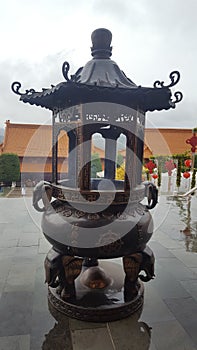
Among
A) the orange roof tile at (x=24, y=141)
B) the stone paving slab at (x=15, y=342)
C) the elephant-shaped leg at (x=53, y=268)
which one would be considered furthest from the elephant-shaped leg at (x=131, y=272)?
the orange roof tile at (x=24, y=141)

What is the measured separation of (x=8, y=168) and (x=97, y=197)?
58.0ft

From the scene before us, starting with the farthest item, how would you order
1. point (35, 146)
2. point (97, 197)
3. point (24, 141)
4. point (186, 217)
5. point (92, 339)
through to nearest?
point (24, 141)
point (35, 146)
point (186, 217)
point (97, 197)
point (92, 339)

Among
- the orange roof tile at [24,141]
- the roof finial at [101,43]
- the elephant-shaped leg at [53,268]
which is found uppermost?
the orange roof tile at [24,141]

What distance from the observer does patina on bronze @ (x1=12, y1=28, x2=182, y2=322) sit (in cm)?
220

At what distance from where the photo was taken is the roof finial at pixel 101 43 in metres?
2.38

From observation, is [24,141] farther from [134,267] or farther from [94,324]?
[94,324]

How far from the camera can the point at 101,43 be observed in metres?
2.41

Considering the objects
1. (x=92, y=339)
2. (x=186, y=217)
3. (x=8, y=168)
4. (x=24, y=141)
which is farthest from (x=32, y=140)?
(x=92, y=339)

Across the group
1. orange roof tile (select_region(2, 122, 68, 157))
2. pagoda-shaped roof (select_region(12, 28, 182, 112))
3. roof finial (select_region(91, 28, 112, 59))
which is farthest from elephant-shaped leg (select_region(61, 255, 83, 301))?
orange roof tile (select_region(2, 122, 68, 157))

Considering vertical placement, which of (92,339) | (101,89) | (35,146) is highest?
(35,146)

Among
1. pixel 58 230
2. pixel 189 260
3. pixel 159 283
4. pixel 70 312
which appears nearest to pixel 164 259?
pixel 189 260

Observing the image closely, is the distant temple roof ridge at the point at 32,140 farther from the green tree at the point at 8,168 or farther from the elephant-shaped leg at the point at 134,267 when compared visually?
the elephant-shaped leg at the point at 134,267

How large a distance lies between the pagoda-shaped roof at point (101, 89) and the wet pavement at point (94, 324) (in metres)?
1.95

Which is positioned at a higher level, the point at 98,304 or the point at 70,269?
the point at 70,269
